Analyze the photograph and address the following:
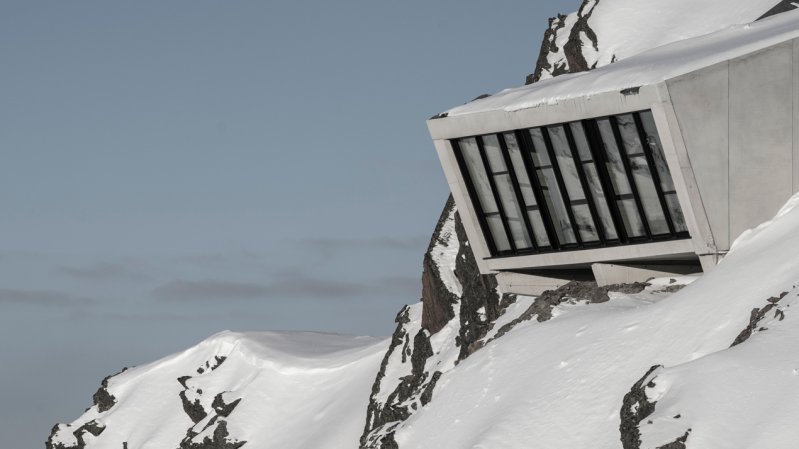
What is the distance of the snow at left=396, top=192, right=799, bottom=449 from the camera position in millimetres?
19578

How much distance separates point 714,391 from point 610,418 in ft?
13.1

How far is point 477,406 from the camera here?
28.3 metres

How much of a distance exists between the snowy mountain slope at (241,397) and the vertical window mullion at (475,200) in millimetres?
27603

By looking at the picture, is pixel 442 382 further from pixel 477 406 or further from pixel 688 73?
pixel 688 73

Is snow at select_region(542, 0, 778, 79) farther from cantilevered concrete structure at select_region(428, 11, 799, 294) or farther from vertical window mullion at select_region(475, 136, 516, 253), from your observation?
vertical window mullion at select_region(475, 136, 516, 253)

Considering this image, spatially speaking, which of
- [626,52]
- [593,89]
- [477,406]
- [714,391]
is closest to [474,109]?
[593,89]

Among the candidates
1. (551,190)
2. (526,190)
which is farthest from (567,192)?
(526,190)

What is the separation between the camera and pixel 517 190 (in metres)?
34.0

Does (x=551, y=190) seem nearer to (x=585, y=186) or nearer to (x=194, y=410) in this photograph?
(x=585, y=186)

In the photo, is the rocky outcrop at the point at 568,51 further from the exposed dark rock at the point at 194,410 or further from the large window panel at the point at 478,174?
the exposed dark rock at the point at 194,410

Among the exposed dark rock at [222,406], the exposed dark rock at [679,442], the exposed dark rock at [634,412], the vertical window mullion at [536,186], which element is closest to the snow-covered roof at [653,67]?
the vertical window mullion at [536,186]

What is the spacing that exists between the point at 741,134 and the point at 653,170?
2084 mm

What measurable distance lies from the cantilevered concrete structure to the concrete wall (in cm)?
3

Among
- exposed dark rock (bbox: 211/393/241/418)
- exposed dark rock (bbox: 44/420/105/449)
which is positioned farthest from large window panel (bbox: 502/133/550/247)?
exposed dark rock (bbox: 44/420/105/449)
